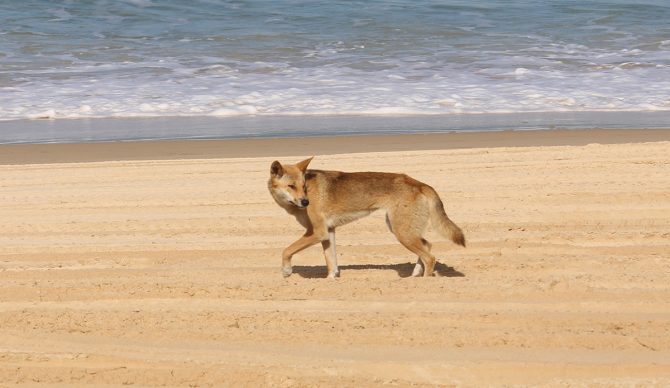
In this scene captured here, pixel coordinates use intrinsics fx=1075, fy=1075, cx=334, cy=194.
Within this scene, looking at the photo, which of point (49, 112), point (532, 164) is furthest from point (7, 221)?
point (49, 112)

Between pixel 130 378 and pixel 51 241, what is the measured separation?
3230 mm

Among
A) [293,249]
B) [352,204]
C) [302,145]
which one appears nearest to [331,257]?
[293,249]

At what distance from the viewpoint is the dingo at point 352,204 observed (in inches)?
252

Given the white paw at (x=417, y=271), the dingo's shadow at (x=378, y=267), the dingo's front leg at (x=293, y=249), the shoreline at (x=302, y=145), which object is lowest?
the shoreline at (x=302, y=145)

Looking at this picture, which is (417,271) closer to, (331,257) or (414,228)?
(414,228)

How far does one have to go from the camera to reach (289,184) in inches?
253

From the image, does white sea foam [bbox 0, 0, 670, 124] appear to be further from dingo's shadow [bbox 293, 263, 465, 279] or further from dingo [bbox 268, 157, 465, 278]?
dingo [bbox 268, 157, 465, 278]

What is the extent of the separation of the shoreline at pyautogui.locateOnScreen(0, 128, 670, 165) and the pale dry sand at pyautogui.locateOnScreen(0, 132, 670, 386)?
193 centimetres

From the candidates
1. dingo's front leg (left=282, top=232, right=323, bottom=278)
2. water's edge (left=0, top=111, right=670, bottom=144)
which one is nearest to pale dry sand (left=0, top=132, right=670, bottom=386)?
dingo's front leg (left=282, top=232, right=323, bottom=278)

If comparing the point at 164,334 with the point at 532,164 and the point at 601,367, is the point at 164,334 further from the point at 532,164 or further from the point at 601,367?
the point at 532,164

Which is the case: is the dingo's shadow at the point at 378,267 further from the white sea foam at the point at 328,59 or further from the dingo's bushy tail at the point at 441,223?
the white sea foam at the point at 328,59

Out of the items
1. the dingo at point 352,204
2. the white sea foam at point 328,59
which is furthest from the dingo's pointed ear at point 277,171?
the white sea foam at point 328,59

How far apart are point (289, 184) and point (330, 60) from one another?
14337mm

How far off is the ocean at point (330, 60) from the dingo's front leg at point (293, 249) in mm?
7127
